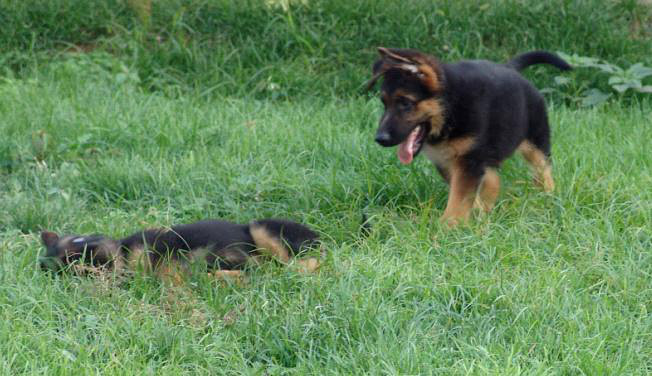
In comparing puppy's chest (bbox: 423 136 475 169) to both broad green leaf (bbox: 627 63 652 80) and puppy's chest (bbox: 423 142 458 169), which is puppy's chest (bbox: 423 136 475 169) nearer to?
puppy's chest (bbox: 423 142 458 169)

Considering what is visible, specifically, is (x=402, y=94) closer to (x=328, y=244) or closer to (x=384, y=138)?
(x=384, y=138)

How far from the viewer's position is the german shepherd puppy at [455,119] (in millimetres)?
5367

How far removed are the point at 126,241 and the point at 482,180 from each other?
6.52ft

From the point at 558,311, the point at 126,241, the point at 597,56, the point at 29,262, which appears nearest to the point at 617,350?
the point at 558,311

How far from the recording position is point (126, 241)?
197 inches

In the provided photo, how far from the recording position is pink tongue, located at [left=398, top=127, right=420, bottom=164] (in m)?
5.44

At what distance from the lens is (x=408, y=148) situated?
17.9 ft

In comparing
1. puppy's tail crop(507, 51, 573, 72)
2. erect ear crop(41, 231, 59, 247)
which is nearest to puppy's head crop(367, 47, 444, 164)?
puppy's tail crop(507, 51, 573, 72)

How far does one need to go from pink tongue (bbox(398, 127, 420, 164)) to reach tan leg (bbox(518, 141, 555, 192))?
0.83 meters

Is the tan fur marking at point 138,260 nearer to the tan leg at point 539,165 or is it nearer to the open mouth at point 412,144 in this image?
the open mouth at point 412,144

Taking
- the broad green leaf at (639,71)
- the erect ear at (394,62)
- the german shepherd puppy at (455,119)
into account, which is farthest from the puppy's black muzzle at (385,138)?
the broad green leaf at (639,71)

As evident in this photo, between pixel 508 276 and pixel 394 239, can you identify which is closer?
pixel 508 276

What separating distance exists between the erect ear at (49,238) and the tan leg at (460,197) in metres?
2.05

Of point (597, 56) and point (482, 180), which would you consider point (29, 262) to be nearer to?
point (482, 180)
